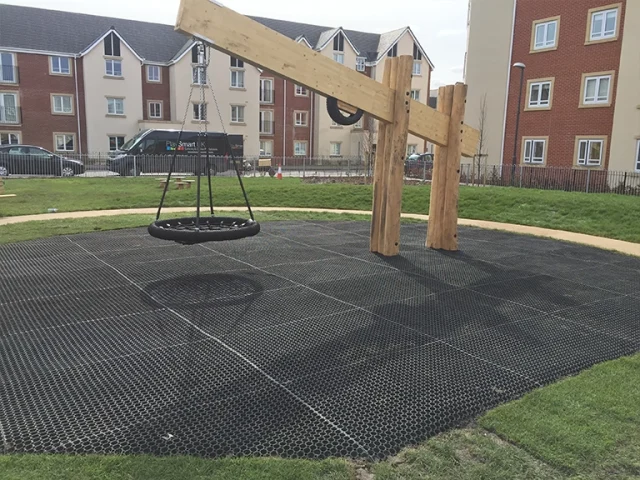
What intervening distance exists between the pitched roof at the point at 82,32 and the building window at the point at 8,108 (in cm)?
356

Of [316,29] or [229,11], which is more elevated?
[316,29]

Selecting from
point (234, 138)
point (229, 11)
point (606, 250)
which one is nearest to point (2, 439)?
point (229, 11)

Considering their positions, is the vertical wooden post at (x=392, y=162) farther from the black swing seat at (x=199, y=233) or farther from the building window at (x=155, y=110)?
the building window at (x=155, y=110)

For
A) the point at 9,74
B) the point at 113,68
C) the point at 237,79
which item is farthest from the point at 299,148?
the point at 9,74

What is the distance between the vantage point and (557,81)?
27.3 meters

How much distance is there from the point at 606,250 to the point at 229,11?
8168 millimetres

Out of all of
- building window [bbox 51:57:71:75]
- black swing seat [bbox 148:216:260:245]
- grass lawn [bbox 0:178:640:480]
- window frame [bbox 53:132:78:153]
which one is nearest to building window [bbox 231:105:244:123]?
window frame [bbox 53:132:78:153]

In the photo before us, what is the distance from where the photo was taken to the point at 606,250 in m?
10.4

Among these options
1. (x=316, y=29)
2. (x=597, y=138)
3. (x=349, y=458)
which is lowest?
(x=349, y=458)

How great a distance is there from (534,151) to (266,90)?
2775 centimetres

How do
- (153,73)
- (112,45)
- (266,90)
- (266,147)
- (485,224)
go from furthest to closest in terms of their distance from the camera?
(266,147), (266,90), (153,73), (112,45), (485,224)

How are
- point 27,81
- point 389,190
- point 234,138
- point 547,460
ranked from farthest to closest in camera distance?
point 27,81, point 234,138, point 389,190, point 547,460

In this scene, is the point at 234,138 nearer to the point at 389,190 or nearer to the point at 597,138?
the point at 597,138

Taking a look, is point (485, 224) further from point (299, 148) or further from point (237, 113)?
point (299, 148)
